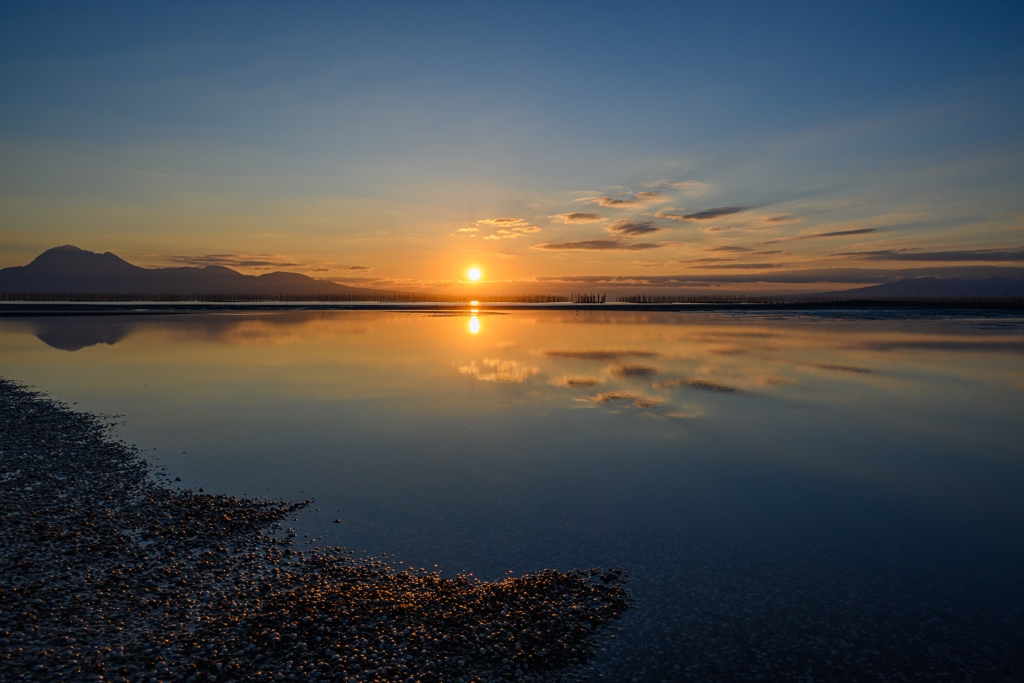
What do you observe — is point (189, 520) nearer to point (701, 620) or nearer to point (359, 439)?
point (359, 439)

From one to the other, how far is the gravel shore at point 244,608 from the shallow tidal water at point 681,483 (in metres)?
0.55

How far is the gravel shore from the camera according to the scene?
17.2 ft

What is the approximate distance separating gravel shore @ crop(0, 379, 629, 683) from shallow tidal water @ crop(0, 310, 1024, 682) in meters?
0.55

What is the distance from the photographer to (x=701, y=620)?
613cm

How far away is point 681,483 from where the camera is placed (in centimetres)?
1030

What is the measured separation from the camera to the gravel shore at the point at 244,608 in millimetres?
5234

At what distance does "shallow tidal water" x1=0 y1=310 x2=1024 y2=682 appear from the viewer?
5.98m

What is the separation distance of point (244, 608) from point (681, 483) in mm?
7741

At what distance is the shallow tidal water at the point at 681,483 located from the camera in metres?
5.98

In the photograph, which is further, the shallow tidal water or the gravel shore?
the shallow tidal water

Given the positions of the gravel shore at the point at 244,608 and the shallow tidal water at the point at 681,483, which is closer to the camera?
the gravel shore at the point at 244,608

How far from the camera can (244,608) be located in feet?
20.2

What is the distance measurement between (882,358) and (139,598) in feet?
109

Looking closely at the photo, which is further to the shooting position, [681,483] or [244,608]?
[681,483]
